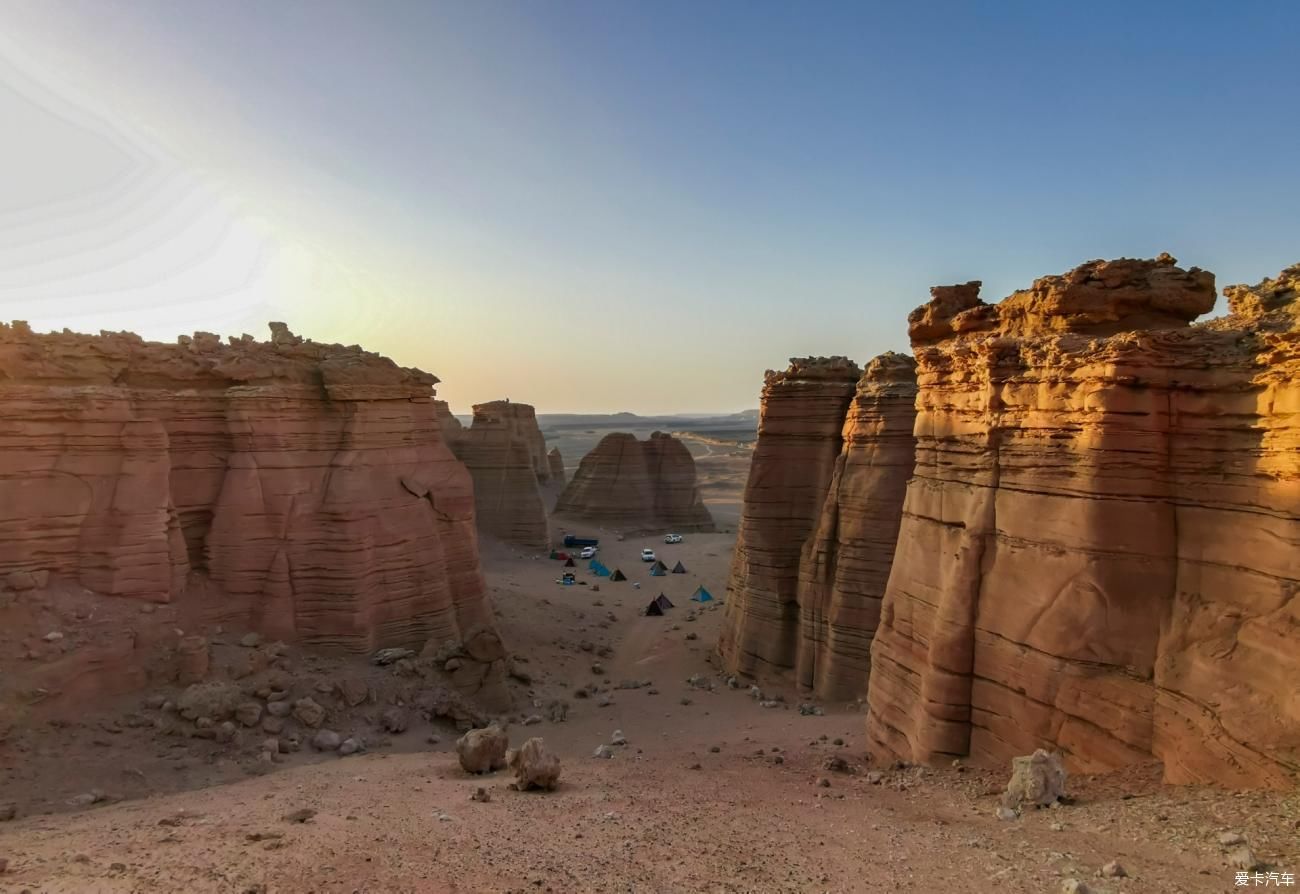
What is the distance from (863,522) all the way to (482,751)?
1059cm

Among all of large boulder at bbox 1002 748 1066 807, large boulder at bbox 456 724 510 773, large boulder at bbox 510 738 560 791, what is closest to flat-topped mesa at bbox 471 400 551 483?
large boulder at bbox 456 724 510 773

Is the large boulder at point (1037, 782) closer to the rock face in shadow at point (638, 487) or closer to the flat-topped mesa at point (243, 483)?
the flat-topped mesa at point (243, 483)

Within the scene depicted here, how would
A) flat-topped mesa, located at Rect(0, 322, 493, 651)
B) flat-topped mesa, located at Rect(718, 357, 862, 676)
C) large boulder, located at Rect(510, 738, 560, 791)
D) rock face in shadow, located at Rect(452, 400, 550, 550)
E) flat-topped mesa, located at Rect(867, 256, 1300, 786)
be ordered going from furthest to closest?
1. rock face in shadow, located at Rect(452, 400, 550, 550)
2. flat-topped mesa, located at Rect(718, 357, 862, 676)
3. flat-topped mesa, located at Rect(0, 322, 493, 651)
4. large boulder, located at Rect(510, 738, 560, 791)
5. flat-topped mesa, located at Rect(867, 256, 1300, 786)

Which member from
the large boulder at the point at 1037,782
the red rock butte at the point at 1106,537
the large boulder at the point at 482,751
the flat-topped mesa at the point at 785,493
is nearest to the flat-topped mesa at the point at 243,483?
the large boulder at the point at 482,751

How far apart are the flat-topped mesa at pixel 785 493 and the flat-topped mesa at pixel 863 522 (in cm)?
205

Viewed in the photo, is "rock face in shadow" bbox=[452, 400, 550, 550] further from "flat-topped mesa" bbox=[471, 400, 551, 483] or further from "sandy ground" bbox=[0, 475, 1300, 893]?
"sandy ground" bbox=[0, 475, 1300, 893]

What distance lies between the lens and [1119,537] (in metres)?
7.93

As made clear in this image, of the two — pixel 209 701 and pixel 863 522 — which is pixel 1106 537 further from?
pixel 209 701

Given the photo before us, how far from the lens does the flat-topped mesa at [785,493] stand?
21094 millimetres

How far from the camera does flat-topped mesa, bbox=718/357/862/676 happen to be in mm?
21094

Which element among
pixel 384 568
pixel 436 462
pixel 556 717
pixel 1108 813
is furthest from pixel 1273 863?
pixel 436 462

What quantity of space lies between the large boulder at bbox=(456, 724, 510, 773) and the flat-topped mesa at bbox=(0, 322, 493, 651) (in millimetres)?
6603

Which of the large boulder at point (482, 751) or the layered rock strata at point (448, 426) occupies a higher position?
the layered rock strata at point (448, 426)

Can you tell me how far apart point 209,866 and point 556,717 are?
10.4 m
